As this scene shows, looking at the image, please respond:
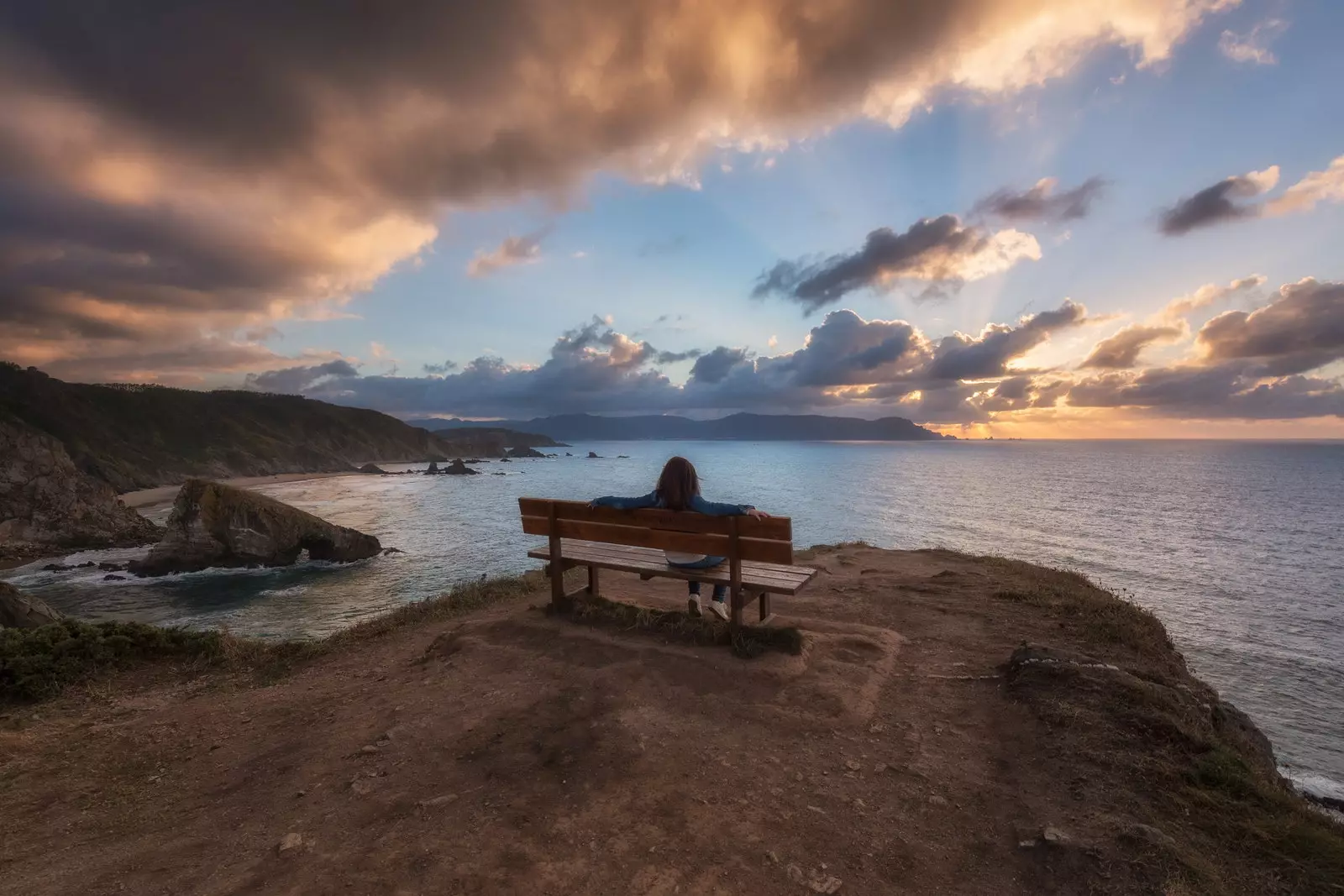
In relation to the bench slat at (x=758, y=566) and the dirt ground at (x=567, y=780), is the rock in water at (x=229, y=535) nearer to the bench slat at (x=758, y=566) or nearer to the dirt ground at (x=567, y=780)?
the dirt ground at (x=567, y=780)

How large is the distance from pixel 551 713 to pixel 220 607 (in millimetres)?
20641

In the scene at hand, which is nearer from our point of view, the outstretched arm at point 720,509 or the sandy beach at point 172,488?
the outstretched arm at point 720,509

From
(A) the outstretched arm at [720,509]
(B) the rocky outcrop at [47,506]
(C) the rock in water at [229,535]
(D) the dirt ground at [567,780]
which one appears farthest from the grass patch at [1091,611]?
(B) the rocky outcrop at [47,506]

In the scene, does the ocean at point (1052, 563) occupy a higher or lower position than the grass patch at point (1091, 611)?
lower

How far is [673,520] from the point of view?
651 centimetres

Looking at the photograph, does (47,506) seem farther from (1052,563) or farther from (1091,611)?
(1052,563)

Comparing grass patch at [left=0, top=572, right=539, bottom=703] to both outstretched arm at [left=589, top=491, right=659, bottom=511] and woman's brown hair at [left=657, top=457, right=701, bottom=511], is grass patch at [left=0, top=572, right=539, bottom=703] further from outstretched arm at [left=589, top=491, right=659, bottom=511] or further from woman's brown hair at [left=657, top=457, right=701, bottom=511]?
woman's brown hair at [left=657, top=457, right=701, bottom=511]

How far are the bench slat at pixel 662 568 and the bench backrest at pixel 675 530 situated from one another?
1.14 feet

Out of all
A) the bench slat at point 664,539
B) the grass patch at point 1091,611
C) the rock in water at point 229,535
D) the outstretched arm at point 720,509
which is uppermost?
the outstretched arm at point 720,509

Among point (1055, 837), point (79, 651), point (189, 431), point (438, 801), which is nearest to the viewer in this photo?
point (1055, 837)

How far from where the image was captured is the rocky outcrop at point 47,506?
96.1 ft

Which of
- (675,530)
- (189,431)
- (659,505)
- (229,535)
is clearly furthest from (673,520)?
(189,431)

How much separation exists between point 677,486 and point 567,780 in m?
3.33

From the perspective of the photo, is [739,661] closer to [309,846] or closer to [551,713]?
[551,713]
